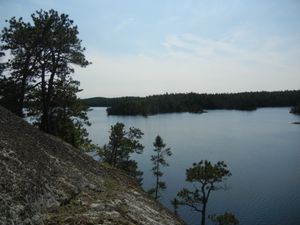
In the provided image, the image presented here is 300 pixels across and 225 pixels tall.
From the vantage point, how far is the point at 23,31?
1798 cm

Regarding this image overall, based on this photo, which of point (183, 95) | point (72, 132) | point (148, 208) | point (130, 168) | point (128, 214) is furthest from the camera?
point (183, 95)

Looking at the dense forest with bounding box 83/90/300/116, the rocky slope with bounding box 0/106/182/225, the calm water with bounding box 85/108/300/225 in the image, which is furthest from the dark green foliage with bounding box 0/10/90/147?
the dense forest with bounding box 83/90/300/116

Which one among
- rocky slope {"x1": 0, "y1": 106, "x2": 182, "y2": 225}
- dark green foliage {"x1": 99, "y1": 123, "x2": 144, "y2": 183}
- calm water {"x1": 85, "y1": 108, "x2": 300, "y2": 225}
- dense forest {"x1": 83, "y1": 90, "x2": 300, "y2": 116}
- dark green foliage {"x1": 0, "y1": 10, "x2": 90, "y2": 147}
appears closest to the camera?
rocky slope {"x1": 0, "y1": 106, "x2": 182, "y2": 225}

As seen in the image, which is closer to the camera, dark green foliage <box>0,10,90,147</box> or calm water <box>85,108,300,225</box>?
dark green foliage <box>0,10,90,147</box>

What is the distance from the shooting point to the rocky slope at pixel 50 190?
16.0 ft

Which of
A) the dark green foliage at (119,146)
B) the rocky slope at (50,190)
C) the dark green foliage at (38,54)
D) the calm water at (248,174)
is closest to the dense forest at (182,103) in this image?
the calm water at (248,174)

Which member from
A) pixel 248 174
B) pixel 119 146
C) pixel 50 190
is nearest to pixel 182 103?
pixel 248 174

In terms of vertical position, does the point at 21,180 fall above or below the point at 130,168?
above

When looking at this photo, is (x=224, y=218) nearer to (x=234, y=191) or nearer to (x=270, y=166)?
(x=234, y=191)

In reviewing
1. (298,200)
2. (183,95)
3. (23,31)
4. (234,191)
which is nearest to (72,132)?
→ (23,31)

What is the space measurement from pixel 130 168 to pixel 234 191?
12.9 metres

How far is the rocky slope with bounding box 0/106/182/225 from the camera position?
488 centimetres

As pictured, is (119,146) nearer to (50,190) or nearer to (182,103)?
(50,190)

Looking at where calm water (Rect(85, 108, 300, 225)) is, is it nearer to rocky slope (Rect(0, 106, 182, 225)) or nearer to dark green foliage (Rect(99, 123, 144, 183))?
dark green foliage (Rect(99, 123, 144, 183))
